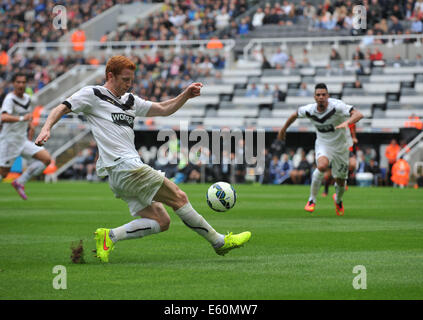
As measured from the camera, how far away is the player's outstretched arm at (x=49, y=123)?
7.17m

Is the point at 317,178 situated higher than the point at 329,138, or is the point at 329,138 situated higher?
the point at 329,138

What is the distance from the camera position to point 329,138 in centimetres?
1495

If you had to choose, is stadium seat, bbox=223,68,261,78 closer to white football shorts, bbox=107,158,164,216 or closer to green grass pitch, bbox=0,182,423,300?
green grass pitch, bbox=0,182,423,300

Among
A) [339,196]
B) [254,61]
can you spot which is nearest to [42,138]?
[339,196]

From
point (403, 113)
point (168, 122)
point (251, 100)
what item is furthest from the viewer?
point (251, 100)

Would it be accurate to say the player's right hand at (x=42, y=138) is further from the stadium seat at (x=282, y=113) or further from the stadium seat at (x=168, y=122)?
the stadium seat at (x=168, y=122)

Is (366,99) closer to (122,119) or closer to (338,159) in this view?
(338,159)

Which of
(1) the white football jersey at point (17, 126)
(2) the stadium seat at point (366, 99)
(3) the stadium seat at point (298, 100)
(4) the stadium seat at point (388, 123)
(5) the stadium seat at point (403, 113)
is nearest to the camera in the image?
(1) the white football jersey at point (17, 126)

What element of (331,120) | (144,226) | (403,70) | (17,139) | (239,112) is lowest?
(144,226)

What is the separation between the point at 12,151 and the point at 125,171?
33.0ft

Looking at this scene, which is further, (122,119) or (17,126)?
(17,126)

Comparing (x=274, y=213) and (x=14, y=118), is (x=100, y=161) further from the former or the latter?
(x=14, y=118)

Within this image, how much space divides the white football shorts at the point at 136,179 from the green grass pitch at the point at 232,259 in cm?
72

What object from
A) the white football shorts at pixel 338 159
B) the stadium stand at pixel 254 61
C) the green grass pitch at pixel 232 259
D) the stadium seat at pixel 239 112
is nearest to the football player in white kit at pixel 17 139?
the green grass pitch at pixel 232 259
